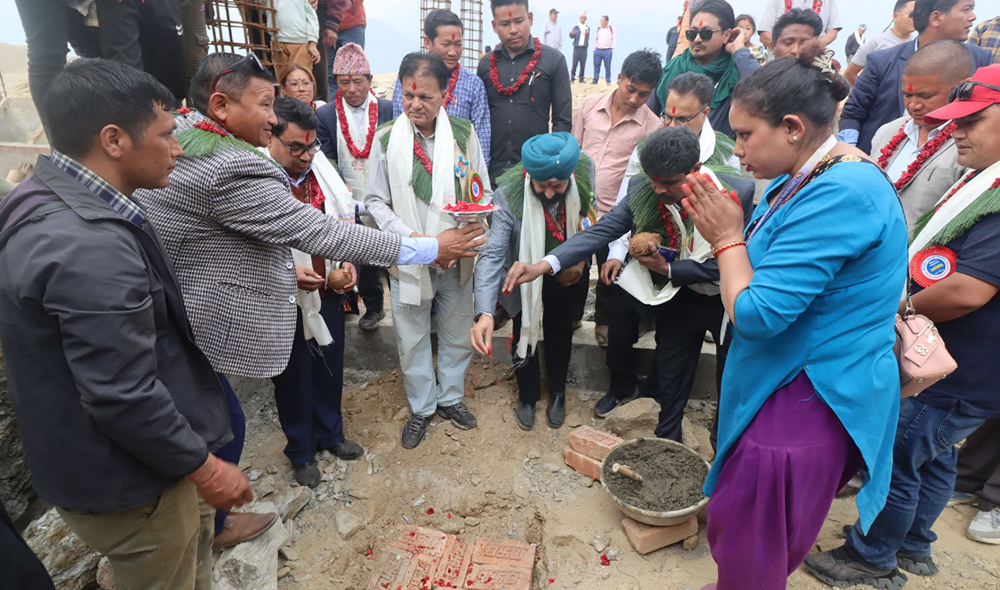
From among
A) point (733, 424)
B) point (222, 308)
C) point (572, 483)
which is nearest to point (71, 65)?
point (222, 308)

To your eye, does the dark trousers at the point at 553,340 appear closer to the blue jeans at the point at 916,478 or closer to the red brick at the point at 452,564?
the red brick at the point at 452,564

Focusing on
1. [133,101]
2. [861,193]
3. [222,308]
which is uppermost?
[133,101]

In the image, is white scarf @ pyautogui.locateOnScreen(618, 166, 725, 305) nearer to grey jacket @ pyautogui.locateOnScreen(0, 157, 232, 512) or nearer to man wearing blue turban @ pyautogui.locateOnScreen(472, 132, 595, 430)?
man wearing blue turban @ pyautogui.locateOnScreen(472, 132, 595, 430)

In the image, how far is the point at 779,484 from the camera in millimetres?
1718

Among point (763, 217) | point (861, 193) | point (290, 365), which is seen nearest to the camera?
point (861, 193)

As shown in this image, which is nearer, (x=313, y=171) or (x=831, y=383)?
(x=831, y=383)

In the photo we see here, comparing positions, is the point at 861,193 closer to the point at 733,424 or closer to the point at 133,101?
the point at 733,424

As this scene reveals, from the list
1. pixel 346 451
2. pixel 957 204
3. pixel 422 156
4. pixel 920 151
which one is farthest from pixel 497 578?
pixel 920 151

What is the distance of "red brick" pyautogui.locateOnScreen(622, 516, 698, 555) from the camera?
269 cm

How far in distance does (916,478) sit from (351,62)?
14.2 feet

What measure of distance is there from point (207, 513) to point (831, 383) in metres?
2.25

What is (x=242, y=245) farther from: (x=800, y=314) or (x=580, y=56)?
(x=580, y=56)

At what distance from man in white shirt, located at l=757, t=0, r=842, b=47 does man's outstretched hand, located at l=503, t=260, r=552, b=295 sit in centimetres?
376

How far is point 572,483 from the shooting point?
10.7 feet
